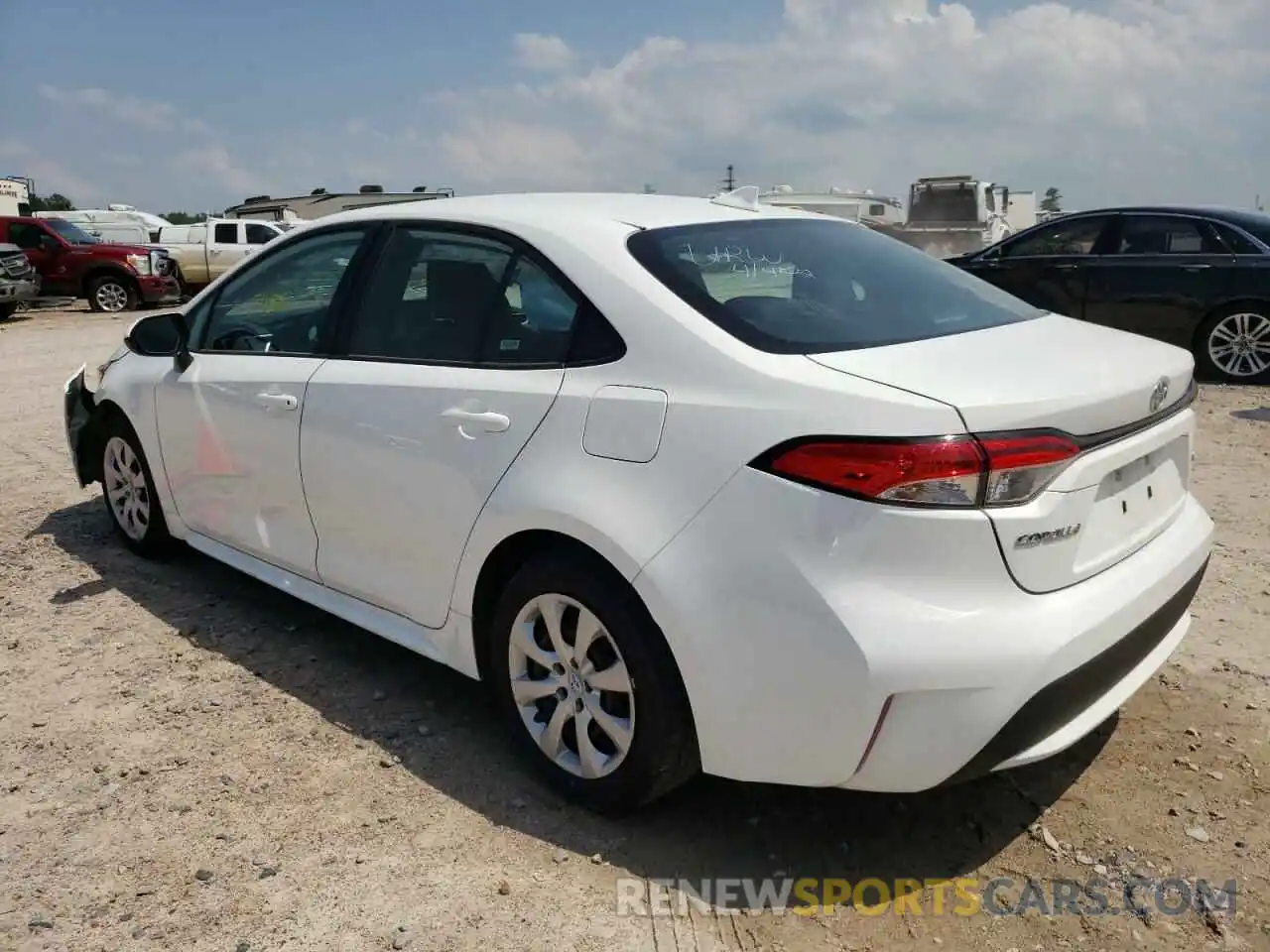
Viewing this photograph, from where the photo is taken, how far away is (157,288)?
19797 millimetres

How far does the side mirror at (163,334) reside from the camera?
13.9 ft

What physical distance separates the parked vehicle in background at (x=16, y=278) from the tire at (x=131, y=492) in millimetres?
14901

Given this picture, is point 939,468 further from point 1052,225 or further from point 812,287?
point 1052,225

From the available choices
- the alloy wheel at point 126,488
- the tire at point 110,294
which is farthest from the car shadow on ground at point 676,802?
the tire at point 110,294

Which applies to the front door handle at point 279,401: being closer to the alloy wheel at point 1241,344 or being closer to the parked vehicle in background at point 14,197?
the alloy wheel at point 1241,344

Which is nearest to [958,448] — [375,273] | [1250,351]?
[375,273]

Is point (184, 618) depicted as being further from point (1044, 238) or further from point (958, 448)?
point (1044, 238)

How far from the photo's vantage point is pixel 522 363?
9.65 ft

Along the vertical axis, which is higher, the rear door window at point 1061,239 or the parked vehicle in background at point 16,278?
the rear door window at point 1061,239

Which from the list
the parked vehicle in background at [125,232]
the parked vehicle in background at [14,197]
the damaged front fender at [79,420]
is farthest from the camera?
the parked vehicle in background at [125,232]

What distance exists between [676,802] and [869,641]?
3.29 feet

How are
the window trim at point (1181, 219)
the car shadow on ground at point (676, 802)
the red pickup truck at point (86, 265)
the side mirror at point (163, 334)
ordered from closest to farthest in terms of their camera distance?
the car shadow on ground at point (676, 802) → the side mirror at point (163, 334) → the window trim at point (1181, 219) → the red pickup truck at point (86, 265)

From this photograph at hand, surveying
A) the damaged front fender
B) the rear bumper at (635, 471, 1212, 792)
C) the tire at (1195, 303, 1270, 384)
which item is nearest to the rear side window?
the tire at (1195, 303, 1270, 384)

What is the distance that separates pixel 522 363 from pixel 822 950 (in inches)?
65.9
